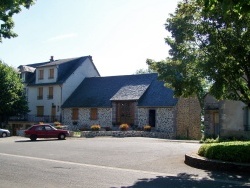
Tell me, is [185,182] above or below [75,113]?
below

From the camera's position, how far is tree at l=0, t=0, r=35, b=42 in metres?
8.95

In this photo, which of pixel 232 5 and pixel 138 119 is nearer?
pixel 232 5

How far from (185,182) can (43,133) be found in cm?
2152

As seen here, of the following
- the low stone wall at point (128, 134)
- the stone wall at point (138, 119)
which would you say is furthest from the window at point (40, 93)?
the low stone wall at point (128, 134)

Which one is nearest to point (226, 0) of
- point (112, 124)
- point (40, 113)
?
point (112, 124)

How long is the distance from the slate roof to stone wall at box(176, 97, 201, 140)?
1602 mm

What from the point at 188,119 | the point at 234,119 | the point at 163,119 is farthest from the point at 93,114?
the point at 234,119

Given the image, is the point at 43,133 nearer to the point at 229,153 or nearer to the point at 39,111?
the point at 39,111

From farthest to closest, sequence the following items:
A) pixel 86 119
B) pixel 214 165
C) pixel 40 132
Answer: pixel 86 119, pixel 40 132, pixel 214 165

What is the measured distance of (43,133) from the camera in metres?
30.1

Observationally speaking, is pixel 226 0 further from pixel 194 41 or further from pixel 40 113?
pixel 40 113

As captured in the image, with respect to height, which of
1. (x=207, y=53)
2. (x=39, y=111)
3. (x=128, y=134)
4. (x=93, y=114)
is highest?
(x=207, y=53)

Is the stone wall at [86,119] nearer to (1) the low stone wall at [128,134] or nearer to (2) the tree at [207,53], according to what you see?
(1) the low stone wall at [128,134]

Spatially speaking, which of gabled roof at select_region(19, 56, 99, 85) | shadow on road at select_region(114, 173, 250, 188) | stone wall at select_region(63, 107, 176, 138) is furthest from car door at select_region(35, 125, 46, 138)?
shadow on road at select_region(114, 173, 250, 188)
